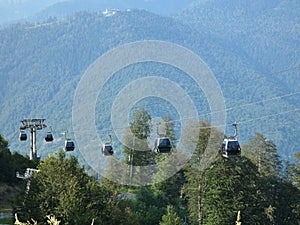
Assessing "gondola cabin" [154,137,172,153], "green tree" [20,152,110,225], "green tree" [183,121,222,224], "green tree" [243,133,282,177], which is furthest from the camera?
"green tree" [243,133,282,177]

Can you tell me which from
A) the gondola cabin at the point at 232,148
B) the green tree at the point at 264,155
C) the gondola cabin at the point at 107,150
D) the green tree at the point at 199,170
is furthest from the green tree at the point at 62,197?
the green tree at the point at 264,155

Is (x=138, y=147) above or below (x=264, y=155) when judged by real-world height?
above

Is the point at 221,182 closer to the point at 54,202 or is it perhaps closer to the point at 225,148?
the point at 54,202

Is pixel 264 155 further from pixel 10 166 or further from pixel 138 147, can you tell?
pixel 10 166

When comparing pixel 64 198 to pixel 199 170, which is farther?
pixel 199 170

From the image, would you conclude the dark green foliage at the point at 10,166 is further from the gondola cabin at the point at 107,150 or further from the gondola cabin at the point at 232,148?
the gondola cabin at the point at 232,148

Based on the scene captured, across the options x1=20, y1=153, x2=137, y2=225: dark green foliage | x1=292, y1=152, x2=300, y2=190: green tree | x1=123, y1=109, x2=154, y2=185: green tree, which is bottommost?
x1=20, y1=153, x2=137, y2=225: dark green foliage

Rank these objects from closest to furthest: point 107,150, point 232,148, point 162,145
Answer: point 232,148 < point 162,145 < point 107,150

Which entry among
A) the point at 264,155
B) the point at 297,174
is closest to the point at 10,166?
the point at 264,155

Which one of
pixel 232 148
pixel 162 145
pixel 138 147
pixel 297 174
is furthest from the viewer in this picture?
pixel 138 147

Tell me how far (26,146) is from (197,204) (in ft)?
488

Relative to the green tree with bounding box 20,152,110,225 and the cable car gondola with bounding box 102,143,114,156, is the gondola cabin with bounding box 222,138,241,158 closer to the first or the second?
the cable car gondola with bounding box 102,143,114,156

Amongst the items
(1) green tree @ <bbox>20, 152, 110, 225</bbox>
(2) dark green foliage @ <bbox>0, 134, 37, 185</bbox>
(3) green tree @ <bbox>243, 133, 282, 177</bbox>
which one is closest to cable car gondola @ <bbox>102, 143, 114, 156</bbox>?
(1) green tree @ <bbox>20, 152, 110, 225</bbox>

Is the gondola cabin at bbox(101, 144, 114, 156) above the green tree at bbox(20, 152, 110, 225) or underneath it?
above
